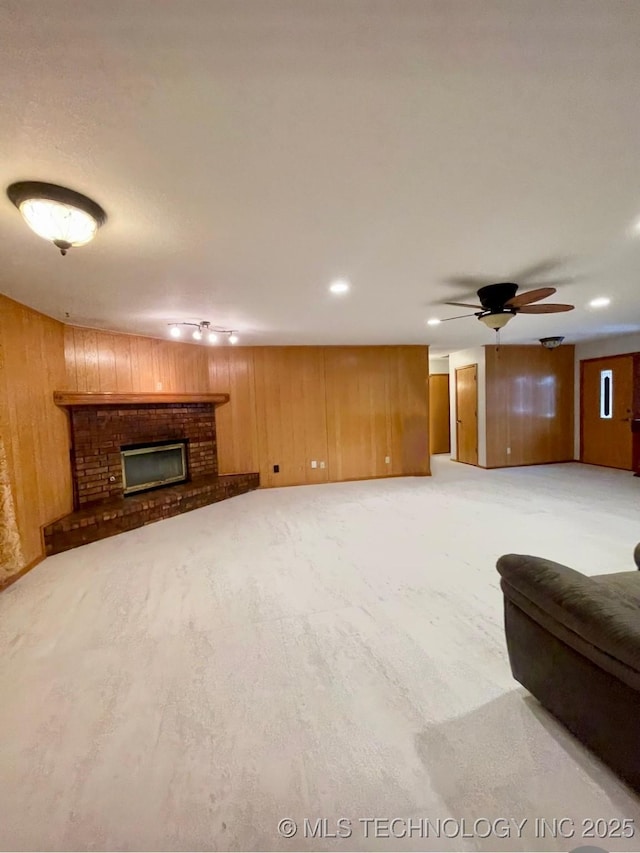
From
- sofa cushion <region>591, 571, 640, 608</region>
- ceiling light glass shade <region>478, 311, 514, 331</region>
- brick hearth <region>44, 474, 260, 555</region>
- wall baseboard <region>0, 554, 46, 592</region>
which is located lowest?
wall baseboard <region>0, 554, 46, 592</region>

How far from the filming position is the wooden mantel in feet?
12.3

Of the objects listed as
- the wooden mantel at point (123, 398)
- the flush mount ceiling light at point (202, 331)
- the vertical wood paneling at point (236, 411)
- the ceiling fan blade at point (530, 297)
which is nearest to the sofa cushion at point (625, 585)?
the ceiling fan blade at point (530, 297)

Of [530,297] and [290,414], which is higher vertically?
[530,297]

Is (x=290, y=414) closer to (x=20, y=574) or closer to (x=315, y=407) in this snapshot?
(x=315, y=407)

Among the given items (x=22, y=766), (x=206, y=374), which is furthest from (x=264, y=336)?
(x=22, y=766)

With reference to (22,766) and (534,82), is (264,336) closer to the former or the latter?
(534,82)

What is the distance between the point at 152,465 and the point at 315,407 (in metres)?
2.63

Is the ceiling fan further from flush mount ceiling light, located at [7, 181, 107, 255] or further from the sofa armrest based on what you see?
flush mount ceiling light, located at [7, 181, 107, 255]

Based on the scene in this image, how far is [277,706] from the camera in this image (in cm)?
159

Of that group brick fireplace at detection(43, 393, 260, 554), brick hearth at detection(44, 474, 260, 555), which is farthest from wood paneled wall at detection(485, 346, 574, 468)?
brick fireplace at detection(43, 393, 260, 554)

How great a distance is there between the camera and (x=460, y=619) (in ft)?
7.14

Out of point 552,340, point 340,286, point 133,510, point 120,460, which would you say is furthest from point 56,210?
point 552,340

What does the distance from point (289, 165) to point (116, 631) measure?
8.57 ft

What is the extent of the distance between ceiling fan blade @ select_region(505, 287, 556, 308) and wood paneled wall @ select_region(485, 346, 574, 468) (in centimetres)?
415
